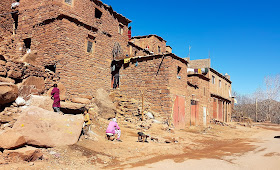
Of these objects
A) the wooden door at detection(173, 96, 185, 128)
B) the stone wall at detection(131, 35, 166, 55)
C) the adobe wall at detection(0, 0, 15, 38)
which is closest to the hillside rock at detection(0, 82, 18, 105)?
the adobe wall at detection(0, 0, 15, 38)

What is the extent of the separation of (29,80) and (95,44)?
6.55 m

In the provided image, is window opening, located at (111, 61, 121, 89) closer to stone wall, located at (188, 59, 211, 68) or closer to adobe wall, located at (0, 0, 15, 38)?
adobe wall, located at (0, 0, 15, 38)

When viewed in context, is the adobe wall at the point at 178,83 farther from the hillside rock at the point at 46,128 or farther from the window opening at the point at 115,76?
the hillside rock at the point at 46,128

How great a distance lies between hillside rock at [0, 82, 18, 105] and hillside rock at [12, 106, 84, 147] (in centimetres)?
88

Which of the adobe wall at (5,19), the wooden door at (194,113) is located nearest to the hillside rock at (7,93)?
the adobe wall at (5,19)

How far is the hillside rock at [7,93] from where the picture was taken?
26.0 ft

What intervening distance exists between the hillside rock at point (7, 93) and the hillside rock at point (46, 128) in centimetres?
88

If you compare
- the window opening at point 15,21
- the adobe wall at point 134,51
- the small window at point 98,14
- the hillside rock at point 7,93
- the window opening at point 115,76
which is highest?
the small window at point 98,14

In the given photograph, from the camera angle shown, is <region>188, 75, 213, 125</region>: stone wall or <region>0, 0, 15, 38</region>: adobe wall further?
<region>188, 75, 213, 125</region>: stone wall

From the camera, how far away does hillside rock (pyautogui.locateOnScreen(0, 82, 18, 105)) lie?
7.93 metres

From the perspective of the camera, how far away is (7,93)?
26.6 ft

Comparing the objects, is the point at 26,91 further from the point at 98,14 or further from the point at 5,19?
the point at 98,14

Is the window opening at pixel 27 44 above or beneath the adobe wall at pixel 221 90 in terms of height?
above

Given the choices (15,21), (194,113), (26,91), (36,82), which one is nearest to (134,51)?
(194,113)
